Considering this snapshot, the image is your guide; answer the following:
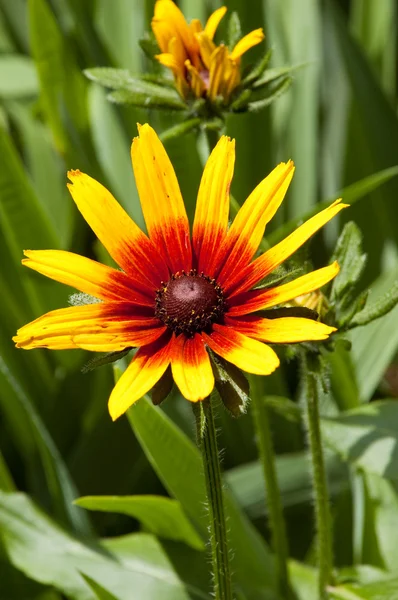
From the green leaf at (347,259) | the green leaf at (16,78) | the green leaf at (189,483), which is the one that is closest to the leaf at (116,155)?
the green leaf at (16,78)

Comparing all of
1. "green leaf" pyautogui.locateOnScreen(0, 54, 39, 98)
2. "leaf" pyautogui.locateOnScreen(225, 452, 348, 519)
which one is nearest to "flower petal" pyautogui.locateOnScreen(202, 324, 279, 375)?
"leaf" pyautogui.locateOnScreen(225, 452, 348, 519)

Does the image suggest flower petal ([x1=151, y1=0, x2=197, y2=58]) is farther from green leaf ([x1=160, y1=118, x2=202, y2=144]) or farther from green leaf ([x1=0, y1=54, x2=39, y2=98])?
green leaf ([x1=0, y1=54, x2=39, y2=98])

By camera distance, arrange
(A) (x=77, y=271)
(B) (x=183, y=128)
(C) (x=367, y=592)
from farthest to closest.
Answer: (C) (x=367, y=592) < (B) (x=183, y=128) < (A) (x=77, y=271)

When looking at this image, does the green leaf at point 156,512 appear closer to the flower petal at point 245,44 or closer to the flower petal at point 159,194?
the flower petal at point 159,194

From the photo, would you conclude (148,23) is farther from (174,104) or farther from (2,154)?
(174,104)

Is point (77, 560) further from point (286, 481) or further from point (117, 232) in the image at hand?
point (117, 232)

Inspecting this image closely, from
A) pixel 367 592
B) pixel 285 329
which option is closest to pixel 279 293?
pixel 285 329
